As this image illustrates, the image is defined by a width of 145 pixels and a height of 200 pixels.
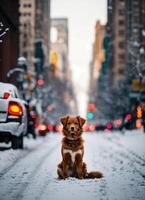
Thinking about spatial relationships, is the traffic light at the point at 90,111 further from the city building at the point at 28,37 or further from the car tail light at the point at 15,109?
the car tail light at the point at 15,109

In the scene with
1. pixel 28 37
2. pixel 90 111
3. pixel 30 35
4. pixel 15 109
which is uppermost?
pixel 30 35

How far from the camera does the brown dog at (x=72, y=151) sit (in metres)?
9.57

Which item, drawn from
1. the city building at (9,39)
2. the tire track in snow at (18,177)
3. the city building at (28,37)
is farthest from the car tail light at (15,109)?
the city building at (28,37)

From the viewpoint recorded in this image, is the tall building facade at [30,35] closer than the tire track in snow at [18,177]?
No

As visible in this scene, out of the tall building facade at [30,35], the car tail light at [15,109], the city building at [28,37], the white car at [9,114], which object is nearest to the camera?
the white car at [9,114]

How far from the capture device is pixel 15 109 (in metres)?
15.8

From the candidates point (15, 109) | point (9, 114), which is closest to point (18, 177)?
point (9, 114)

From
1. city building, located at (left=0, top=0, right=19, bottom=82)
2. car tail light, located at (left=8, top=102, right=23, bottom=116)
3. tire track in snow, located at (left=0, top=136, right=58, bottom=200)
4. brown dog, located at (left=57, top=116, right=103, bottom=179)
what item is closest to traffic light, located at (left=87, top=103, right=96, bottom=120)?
city building, located at (left=0, top=0, right=19, bottom=82)

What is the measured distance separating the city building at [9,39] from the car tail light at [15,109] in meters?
33.8

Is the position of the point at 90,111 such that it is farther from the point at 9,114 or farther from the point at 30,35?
the point at 9,114

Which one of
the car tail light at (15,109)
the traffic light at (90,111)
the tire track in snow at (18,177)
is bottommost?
the traffic light at (90,111)

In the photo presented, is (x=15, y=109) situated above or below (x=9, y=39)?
below

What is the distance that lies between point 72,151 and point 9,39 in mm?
48496

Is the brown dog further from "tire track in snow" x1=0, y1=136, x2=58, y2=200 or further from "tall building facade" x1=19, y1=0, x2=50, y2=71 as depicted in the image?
"tall building facade" x1=19, y1=0, x2=50, y2=71
